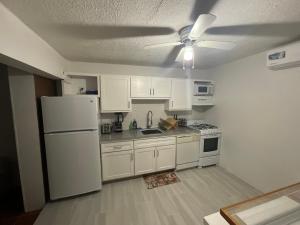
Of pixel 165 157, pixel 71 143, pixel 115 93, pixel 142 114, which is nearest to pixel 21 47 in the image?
pixel 71 143

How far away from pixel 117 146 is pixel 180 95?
68.0 inches

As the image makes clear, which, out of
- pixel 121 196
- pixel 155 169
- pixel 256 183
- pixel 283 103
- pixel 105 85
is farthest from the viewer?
pixel 155 169

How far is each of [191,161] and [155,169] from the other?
2.72ft

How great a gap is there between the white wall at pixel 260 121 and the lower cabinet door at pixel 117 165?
2.07 m

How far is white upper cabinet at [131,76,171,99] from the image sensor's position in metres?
2.76

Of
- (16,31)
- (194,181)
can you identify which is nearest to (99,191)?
(194,181)

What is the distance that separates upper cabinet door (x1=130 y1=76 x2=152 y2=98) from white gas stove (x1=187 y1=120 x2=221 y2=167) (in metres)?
1.40

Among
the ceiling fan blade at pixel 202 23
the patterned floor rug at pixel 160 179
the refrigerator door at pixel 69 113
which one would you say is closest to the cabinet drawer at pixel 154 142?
the patterned floor rug at pixel 160 179

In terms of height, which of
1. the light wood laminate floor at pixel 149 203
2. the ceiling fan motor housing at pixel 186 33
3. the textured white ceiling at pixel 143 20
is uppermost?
the textured white ceiling at pixel 143 20

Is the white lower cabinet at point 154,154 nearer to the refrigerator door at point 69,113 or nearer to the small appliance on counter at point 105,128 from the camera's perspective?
the small appliance on counter at point 105,128

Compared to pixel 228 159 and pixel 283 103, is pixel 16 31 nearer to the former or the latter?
pixel 283 103

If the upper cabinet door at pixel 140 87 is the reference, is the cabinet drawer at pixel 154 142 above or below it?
below

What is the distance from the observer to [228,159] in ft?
9.67

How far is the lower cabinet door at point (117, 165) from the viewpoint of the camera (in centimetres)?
244
